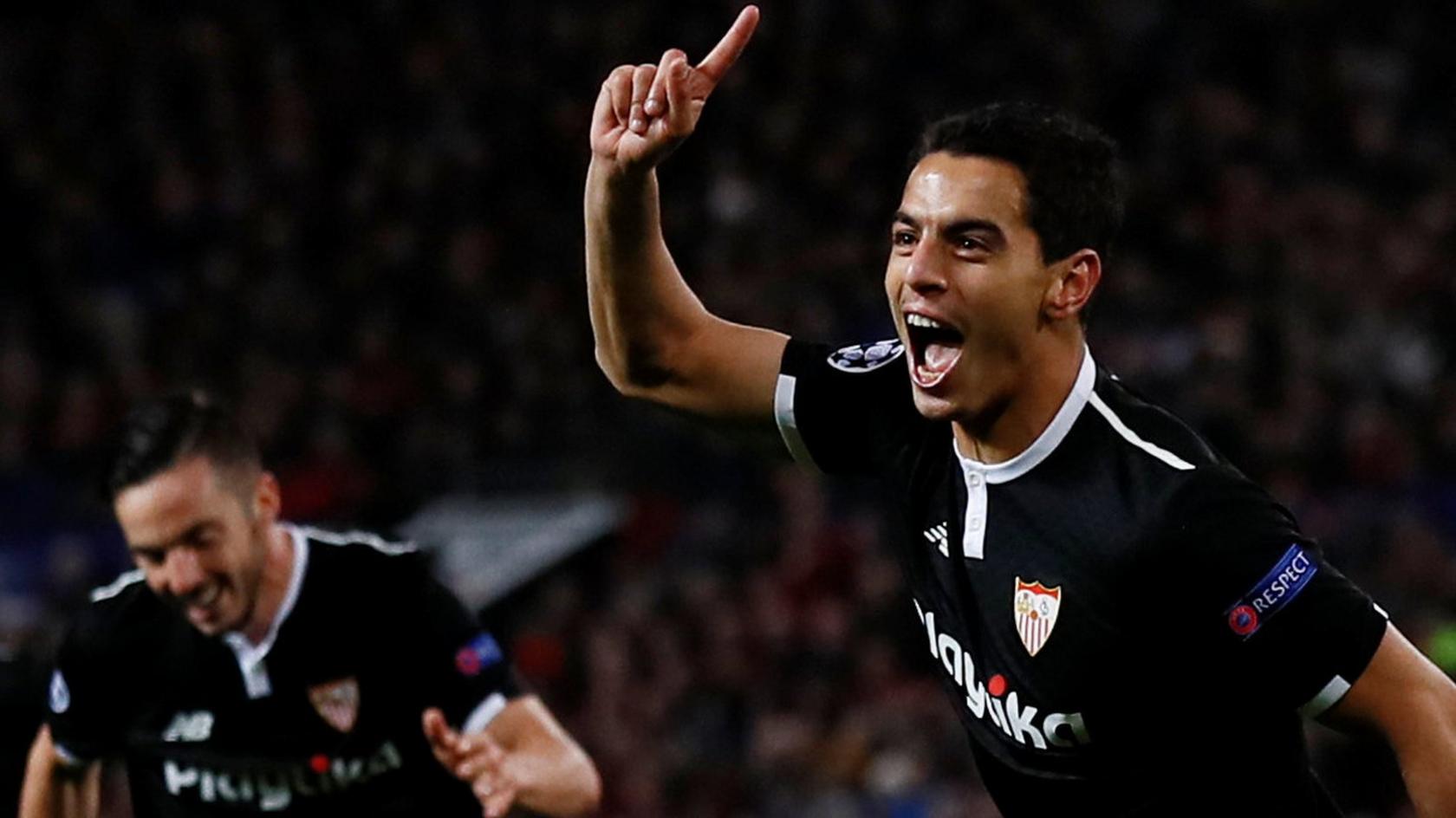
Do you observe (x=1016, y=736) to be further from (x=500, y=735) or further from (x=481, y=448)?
(x=481, y=448)

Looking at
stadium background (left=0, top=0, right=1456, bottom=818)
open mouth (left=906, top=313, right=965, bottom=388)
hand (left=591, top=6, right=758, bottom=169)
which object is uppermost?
hand (left=591, top=6, right=758, bottom=169)

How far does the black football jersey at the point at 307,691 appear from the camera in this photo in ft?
15.1

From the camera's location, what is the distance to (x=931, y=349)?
3.44 m

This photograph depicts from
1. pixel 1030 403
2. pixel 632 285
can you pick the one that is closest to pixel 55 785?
pixel 632 285

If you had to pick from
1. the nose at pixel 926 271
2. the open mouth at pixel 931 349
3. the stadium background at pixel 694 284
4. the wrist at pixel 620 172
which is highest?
the wrist at pixel 620 172

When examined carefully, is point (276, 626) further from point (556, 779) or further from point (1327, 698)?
point (1327, 698)

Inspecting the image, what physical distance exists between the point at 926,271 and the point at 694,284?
8.29 meters

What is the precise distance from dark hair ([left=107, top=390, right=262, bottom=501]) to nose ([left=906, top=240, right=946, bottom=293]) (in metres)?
1.77

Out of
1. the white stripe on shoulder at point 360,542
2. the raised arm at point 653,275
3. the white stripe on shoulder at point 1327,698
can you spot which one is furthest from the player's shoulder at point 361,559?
the white stripe on shoulder at point 1327,698

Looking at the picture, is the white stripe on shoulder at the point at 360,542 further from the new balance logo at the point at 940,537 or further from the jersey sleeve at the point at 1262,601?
the jersey sleeve at the point at 1262,601

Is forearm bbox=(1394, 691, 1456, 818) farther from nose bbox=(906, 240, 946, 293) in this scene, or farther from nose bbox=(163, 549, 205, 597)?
nose bbox=(163, 549, 205, 597)

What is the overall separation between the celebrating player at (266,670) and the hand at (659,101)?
1403mm

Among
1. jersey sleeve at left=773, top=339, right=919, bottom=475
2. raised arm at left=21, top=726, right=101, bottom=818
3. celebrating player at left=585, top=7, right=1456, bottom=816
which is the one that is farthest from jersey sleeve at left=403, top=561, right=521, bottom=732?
celebrating player at left=585, top=7, right=1456, bottom=816

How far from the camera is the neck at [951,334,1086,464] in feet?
11.3
